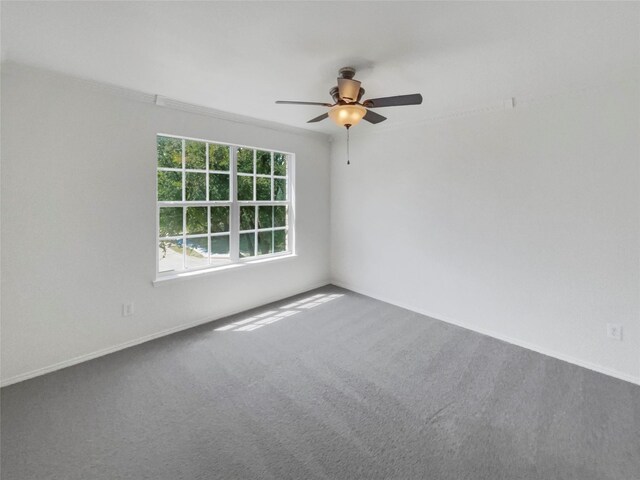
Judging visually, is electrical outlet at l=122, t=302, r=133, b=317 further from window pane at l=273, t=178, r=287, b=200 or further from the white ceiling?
window pane at l=273, t=178, r=287, b=200

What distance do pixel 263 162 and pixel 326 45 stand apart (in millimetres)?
2362

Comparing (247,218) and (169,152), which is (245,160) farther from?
(169,152)

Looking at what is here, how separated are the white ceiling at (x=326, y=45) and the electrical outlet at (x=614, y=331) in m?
2.07

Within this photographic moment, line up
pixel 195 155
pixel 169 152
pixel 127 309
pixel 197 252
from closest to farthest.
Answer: pixel 127 309, pixel 169 152, pixel 195 155, pixel 197 252

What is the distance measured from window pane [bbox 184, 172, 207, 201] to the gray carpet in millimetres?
1610

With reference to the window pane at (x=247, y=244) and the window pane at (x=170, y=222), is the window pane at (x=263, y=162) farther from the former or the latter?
the window pane at (x=170, y=222)

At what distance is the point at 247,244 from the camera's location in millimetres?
4129

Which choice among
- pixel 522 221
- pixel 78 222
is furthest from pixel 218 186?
pixel 522 221

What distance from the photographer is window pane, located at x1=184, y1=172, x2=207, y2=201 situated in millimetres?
3496

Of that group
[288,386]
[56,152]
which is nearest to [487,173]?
[288,386]

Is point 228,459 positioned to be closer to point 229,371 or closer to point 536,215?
point 229,371

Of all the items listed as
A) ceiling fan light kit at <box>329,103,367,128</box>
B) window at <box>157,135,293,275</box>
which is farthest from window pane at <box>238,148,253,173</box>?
ceiling fan light kit at <box>329,103,367,128</box>

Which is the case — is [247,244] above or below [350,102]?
below

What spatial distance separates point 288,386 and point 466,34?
2793 millimetres
